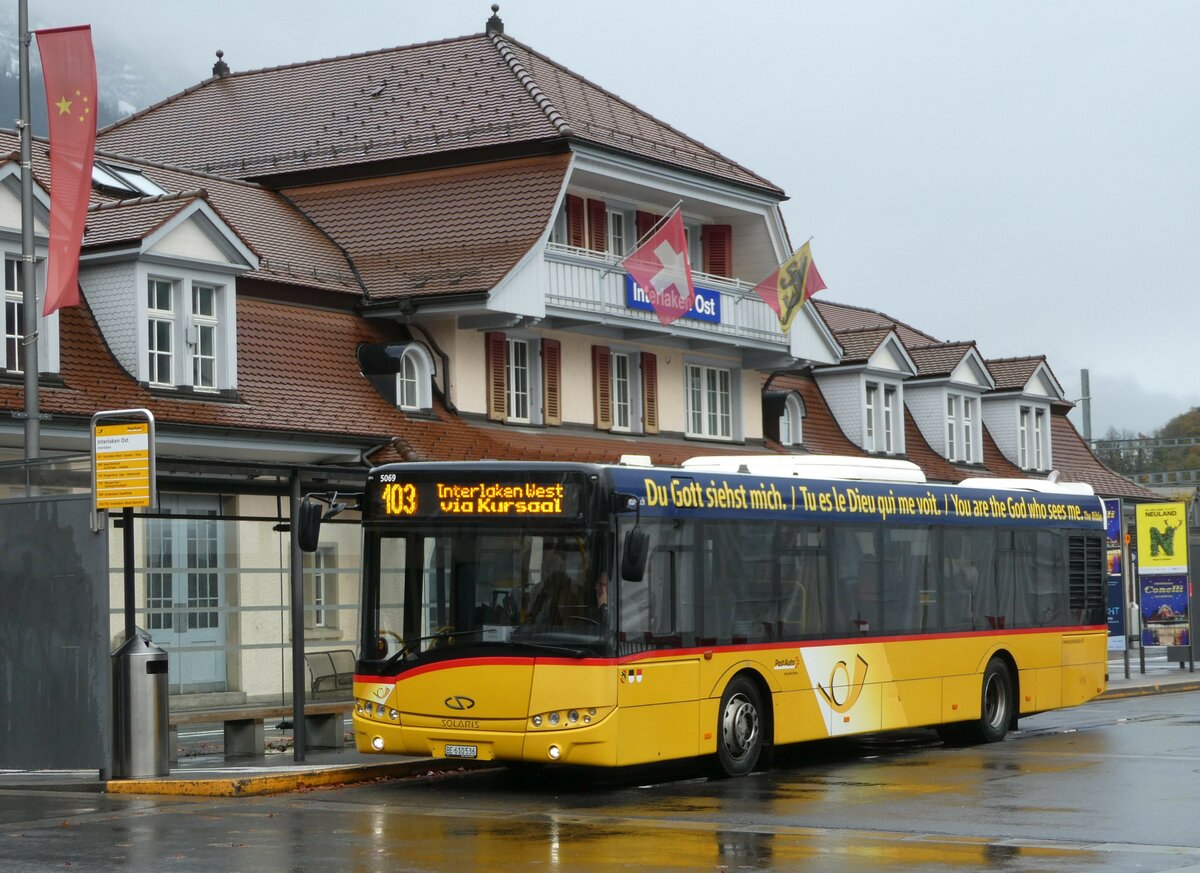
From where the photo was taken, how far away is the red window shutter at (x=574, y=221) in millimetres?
36344

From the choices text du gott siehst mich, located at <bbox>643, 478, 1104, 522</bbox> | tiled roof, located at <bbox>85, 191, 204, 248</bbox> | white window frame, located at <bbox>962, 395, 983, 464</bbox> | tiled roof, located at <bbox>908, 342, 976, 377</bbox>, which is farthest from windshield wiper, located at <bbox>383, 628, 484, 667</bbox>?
white window frame, located at <bbox>962, 395, 983, 464</bbox>

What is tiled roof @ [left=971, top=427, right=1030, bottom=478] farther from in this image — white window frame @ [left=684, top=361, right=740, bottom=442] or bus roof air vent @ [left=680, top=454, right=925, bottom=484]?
bus roof air vent @ [left=680, top=454, right=925, bottom=484]

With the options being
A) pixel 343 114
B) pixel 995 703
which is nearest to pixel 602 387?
pixel 343 114

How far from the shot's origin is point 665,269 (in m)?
35.9

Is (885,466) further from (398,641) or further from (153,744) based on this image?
(153,744)

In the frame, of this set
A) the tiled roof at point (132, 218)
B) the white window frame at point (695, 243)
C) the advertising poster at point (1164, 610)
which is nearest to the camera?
the tiled roof at point (132, 218)

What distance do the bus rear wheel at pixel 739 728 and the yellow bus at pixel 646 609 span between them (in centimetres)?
2

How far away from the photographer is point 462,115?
3734 centimetres

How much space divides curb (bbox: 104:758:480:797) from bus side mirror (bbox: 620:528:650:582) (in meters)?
3.69

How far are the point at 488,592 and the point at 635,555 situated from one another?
55.6 inches

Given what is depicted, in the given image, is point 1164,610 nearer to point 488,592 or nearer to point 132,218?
point 132,218

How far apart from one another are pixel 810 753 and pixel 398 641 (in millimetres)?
6130

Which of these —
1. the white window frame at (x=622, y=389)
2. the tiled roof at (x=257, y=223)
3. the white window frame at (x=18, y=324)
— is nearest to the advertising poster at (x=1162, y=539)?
the white window frame at (x=622, y=389)

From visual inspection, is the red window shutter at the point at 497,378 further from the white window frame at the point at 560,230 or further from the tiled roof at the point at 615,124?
the tiled roof at the point at 615,124
